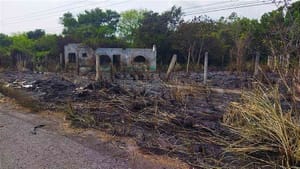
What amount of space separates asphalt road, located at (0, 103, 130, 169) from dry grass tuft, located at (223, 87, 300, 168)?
178 cm

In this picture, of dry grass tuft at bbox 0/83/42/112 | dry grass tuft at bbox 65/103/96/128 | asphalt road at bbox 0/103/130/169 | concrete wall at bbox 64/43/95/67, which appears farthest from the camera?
concrete wall at bbox 64/43/95/67

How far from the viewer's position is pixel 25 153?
4516 mm

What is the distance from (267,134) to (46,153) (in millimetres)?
3207

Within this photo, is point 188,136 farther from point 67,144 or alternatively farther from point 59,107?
point 59,107

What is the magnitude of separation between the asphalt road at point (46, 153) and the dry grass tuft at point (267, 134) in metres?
1.78

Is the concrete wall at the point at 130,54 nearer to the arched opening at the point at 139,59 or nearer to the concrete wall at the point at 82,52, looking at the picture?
the arched opening at the point at 139,59

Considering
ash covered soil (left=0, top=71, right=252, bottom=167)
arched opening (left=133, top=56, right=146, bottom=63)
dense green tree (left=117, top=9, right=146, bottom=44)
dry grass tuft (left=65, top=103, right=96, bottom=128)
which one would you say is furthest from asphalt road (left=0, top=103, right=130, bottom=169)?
dense green tree (left=117, top=9, right=146, bottom=44)

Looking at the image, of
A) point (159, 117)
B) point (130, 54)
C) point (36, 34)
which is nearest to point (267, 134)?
point (159, 117)

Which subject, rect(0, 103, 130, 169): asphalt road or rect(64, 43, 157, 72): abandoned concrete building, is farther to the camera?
rect(64, 43, 157, 72): abandoned concrete building

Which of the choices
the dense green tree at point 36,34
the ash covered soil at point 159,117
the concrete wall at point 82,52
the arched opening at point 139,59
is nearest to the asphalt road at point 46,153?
the ash covered soil at point 159,117

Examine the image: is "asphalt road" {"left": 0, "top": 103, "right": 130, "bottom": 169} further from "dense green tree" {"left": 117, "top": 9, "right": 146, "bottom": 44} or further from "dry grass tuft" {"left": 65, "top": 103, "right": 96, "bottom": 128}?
"dense green tree" {"left": 117, "top": 9, "right": 146, "bottom": 44}

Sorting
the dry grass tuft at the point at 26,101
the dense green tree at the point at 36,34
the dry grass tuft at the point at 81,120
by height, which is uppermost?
the dense green tree at the point at 36,34

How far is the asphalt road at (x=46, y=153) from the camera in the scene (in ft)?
13.3

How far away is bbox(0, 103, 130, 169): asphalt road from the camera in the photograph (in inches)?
160
